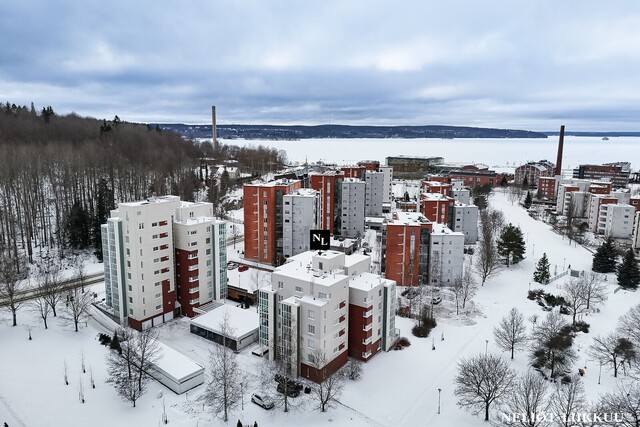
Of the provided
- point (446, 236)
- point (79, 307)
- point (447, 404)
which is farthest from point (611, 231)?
point (79, 307)

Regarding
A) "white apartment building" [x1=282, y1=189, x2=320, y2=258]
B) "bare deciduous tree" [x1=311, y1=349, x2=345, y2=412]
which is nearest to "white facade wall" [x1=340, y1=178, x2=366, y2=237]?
"white apartment building" [x1=282, y1=189, x2=320, y2=258]

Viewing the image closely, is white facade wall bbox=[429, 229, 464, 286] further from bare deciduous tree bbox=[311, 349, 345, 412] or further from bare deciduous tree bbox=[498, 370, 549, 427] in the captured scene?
bare deciduous tree bbox=[311, 349, 345, 412]

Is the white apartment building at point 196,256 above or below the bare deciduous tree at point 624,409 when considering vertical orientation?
above

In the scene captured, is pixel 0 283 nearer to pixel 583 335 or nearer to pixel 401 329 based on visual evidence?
pixel 401 329

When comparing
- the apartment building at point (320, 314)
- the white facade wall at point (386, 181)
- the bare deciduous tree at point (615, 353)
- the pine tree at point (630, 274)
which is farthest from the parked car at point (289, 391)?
the white facade wall at point (386, 181)

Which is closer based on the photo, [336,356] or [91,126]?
[336,356]

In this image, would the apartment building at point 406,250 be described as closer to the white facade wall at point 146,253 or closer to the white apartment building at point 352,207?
the white apartment building at point 352,207
